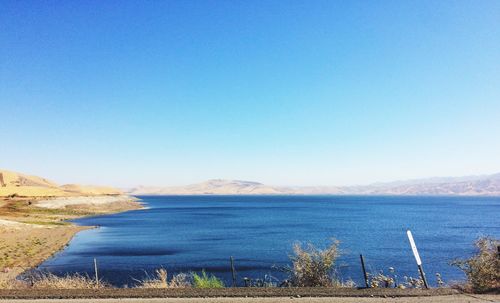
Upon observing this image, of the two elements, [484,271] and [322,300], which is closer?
[322,300]

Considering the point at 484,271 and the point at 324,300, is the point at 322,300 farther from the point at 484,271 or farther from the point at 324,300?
the point at 484,271

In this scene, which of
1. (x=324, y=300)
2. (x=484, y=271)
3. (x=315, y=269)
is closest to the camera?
(x=324, y=300)

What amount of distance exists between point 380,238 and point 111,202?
141061 millimetres

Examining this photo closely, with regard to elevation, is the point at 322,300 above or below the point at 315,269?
below

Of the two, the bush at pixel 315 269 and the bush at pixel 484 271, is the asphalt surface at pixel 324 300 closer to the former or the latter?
the bush at pixel 484 271

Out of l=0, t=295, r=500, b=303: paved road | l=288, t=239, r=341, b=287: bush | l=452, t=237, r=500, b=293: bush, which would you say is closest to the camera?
l=0, t=295, r=500, b=303: paved road

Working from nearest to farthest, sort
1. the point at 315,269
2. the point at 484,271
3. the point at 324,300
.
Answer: the point at 324,300
the point at 484,271
the point at 315,269

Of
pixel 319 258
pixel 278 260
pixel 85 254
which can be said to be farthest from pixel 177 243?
pixel 319 258

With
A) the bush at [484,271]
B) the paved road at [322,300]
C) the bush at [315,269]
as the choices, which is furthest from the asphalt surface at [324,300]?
the bush at [315,269]

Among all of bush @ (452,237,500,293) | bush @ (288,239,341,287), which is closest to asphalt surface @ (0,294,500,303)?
bush @ (452,237,500,293)

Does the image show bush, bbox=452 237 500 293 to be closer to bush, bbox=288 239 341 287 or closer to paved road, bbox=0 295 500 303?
paved road, bbox=0 295 500 303

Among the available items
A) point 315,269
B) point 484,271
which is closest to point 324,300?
point 315,269

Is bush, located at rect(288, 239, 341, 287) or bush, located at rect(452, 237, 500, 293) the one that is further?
bush, located at rect(288, 239, 341, 287)

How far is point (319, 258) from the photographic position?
20266 mm
